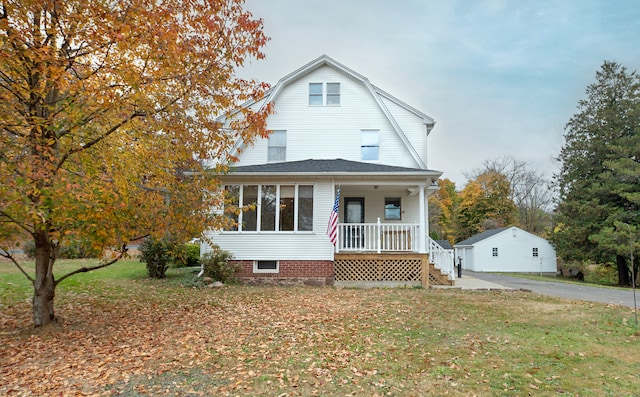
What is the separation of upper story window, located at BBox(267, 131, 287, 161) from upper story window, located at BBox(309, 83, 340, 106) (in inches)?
69.9

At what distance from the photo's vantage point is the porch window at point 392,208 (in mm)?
15188

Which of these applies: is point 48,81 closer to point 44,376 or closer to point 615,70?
point 44,376

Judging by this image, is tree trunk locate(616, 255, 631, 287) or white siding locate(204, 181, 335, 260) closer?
white siding locate(204, 181, 335, 260)

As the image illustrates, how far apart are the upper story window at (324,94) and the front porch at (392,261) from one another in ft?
17.2

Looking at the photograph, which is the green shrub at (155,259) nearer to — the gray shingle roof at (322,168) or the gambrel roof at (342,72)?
the gray shingle roof at (322,168)

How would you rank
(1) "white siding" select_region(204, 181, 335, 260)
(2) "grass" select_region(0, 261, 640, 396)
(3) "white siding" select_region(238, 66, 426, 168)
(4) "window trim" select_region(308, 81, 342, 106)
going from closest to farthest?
(2) "grass" select_region(0, 261, 640, 396) → (1) "white siding" select_region(204, 181, 335, 260) → (3) "white siding" select_region(238, 66, 426, 168) → (4) "window trim" select_region(308, 81, 342, 106)

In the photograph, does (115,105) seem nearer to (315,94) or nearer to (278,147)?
(278,147)

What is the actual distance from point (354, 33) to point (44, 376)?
16.1 metres

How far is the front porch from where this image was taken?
12.9 m

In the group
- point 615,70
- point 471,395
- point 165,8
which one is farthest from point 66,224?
point 615,70

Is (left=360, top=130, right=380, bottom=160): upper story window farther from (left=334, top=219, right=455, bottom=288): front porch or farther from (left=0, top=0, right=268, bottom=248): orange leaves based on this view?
(left=0, top=0, right=268, bottom=248): orange leaves

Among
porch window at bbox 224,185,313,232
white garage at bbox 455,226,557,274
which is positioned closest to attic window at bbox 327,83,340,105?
porch window at bbox 224,185,313,232

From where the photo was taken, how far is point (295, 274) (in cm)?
1299

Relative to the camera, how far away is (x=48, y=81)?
6090mm
